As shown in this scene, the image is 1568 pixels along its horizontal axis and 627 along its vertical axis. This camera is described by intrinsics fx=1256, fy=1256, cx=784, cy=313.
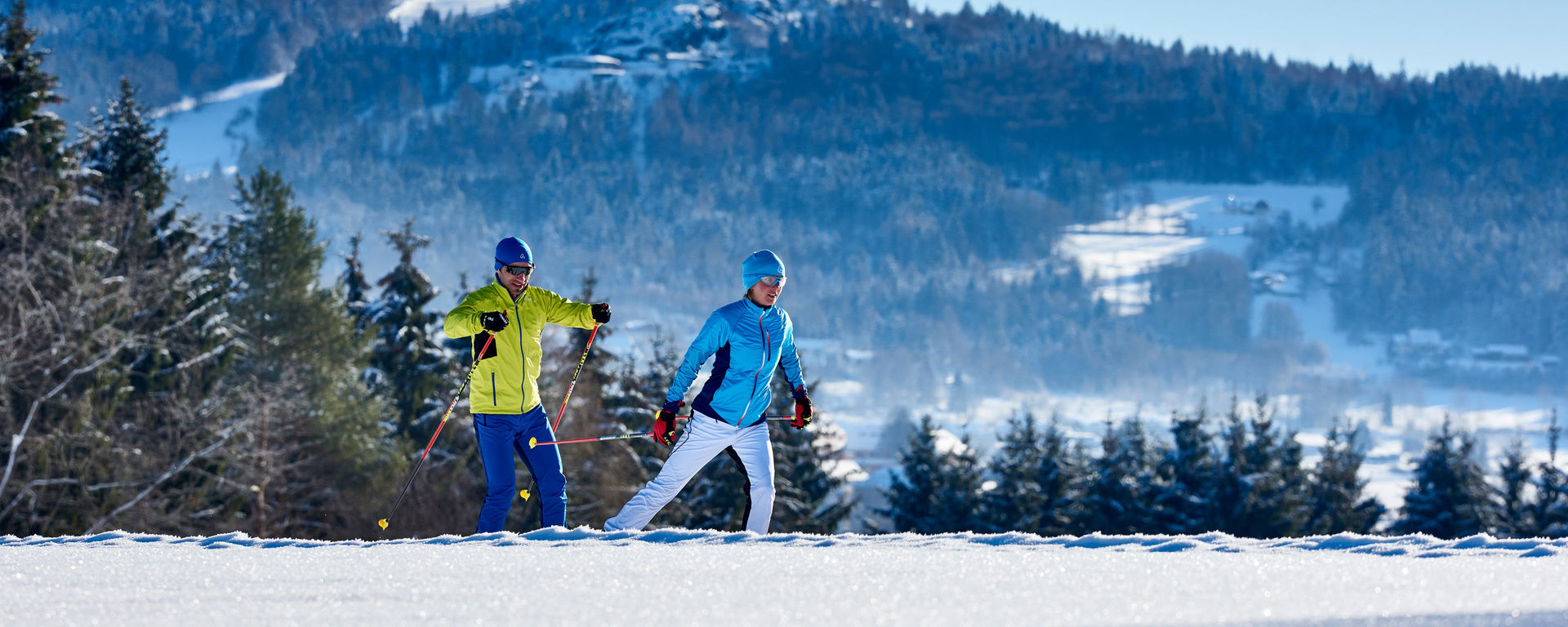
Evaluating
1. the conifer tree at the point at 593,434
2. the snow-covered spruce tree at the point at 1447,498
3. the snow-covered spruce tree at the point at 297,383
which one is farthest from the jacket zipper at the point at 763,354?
the snow-covered spruce tree at the point at 1447,498

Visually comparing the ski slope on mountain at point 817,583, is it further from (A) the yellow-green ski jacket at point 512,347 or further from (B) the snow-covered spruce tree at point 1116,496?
(B) the snow-covered spruce tree at point 1116,496

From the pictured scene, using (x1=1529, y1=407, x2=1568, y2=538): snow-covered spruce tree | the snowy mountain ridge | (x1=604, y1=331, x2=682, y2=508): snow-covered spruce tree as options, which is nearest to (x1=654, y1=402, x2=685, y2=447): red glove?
the snowy mountain ridge

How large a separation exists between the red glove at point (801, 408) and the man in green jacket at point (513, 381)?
3.81 ft

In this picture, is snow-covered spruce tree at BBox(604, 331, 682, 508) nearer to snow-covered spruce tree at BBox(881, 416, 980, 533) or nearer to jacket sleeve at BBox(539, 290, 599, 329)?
snow-covered spruce tree at BBox(881, 416, 980, 533)

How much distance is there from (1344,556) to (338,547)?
14.7 feet

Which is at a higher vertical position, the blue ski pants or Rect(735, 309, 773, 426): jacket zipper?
Rect(735, 309, 773, 426): jacket zipper

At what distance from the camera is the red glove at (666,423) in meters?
6.60

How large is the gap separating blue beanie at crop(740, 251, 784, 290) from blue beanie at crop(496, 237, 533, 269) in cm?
114

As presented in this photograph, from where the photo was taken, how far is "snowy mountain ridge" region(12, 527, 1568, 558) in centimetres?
532

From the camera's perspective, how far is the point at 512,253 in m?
6.68

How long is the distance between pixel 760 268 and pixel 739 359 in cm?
51

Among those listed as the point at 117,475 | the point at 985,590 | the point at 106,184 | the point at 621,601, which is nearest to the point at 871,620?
the point at 985,590

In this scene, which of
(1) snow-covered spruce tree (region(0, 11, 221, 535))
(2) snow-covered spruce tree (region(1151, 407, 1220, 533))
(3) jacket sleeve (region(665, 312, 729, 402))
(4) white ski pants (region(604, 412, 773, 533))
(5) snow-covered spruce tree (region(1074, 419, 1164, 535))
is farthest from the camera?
(5) snow-covered spruce tree (region(1074, 419, 1164, 535))

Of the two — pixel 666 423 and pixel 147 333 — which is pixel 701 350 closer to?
pixel 666 423
